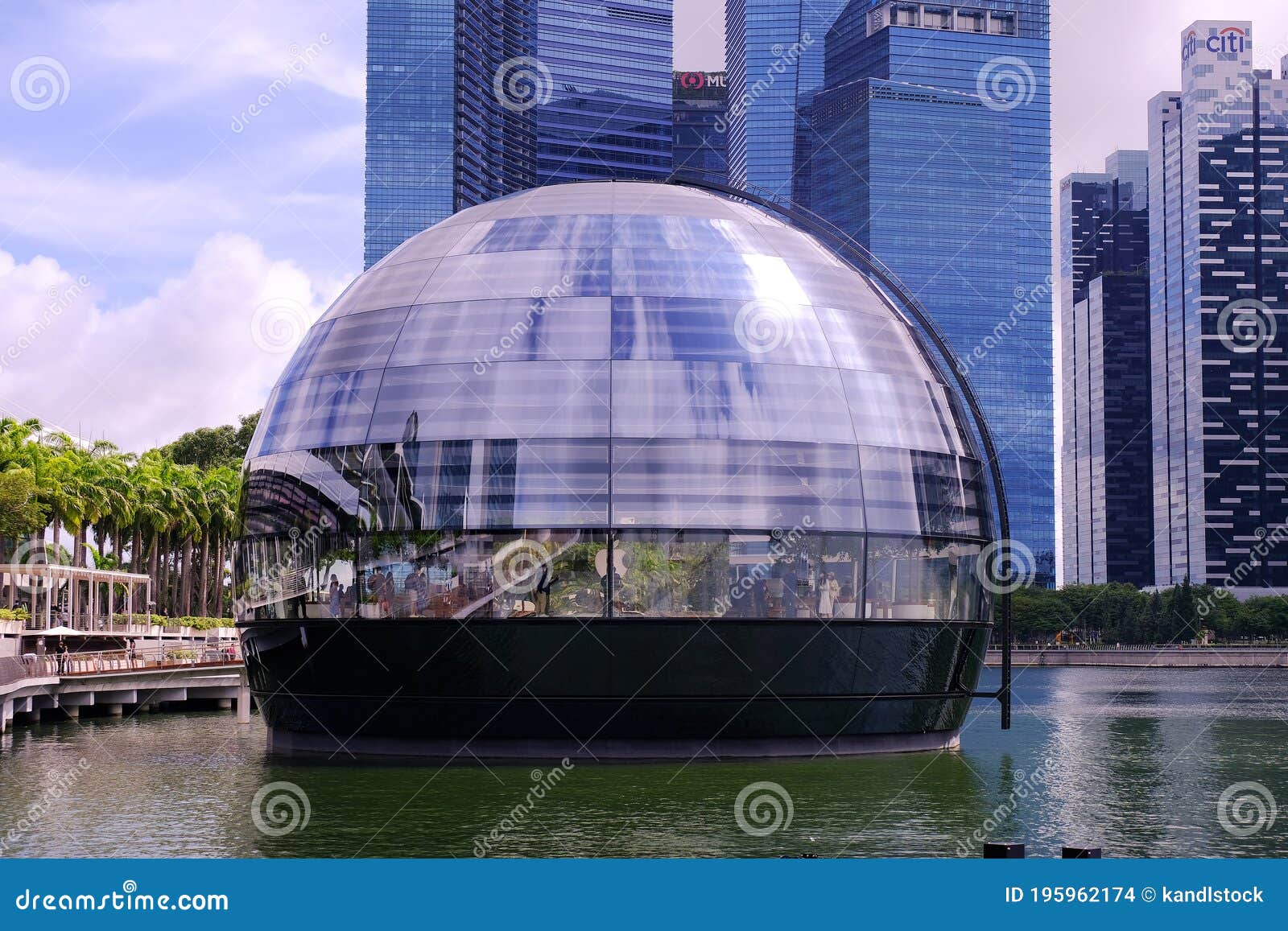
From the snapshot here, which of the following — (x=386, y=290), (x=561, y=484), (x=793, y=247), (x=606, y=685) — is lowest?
(x=606, y=685)

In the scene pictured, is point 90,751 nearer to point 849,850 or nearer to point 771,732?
point 771,732

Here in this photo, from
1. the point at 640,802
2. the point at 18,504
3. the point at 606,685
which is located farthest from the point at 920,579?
the point at 18,504

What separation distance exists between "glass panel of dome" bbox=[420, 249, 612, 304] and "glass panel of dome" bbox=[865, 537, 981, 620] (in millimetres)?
8448

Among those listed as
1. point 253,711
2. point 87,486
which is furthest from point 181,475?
point 253,711

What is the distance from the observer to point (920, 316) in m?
40.8

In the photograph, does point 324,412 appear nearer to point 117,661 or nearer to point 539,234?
point 539,234

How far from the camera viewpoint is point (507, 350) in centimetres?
3481

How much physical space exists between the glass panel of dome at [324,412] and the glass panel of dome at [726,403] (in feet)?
18.6

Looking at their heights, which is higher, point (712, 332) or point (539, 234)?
point (539, 234)

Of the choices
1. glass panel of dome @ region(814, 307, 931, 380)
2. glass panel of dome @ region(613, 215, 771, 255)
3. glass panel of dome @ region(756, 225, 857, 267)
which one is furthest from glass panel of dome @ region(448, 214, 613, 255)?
glass panel of dome @ region(814, 307, 931, 380)

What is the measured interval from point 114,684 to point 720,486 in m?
30.2

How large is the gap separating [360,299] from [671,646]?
1154 cm

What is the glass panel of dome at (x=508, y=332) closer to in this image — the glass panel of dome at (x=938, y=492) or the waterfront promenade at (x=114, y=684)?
the glass panel of dome at (x=938, y=492)

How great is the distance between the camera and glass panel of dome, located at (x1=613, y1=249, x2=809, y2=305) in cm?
3572
